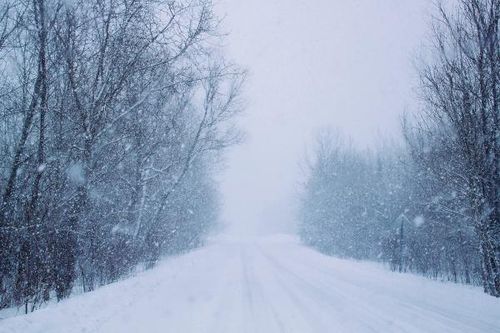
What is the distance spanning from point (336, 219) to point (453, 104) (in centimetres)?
2621

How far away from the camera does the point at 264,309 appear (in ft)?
25.4

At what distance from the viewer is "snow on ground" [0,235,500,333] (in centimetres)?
614

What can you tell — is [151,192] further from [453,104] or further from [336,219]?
[336,219]

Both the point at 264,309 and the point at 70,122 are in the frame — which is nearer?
the point at 264,309

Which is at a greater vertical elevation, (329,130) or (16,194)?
(329,130)

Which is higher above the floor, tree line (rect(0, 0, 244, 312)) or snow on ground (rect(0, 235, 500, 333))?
tree line (rect(0, 0, 244, 312))

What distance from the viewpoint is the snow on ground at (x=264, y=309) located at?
6145 millimetres

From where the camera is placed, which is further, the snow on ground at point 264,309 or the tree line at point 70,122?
the tree line at point 70,122

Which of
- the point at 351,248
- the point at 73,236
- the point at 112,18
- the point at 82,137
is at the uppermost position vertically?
the point at 112,18

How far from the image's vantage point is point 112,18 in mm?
9906

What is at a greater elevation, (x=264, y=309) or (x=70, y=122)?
(x=70, y=122)

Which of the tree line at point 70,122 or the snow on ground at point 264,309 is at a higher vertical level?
the tree line at point 70,122

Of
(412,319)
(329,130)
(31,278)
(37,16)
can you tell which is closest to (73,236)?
(31,278)

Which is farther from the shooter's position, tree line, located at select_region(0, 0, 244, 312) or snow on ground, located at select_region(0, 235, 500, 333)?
tree line, located at select_region(0, 0, 244, 312)
